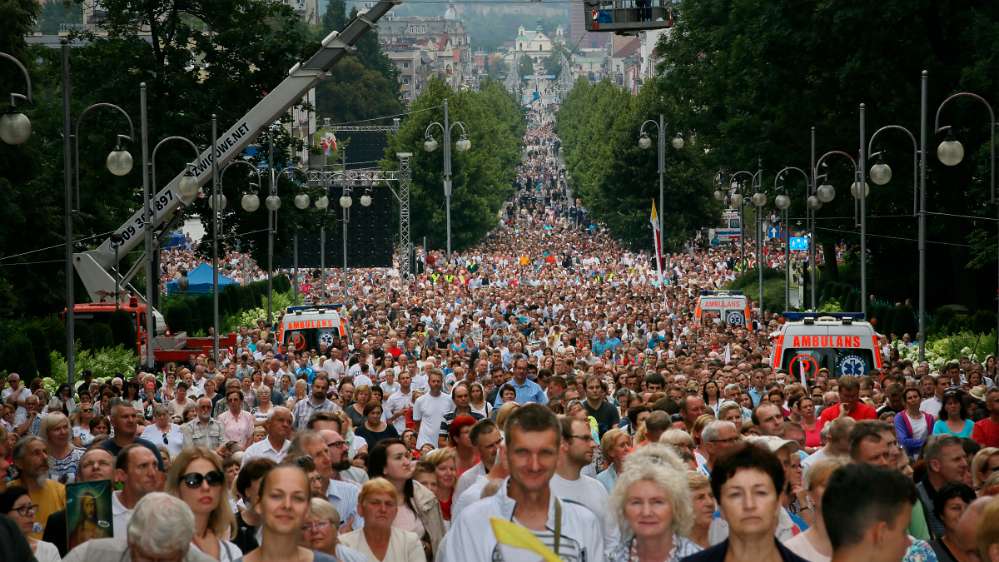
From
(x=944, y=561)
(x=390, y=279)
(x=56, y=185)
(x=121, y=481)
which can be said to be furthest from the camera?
(x=390, y=279)

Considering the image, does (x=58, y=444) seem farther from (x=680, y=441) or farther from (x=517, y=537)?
(x=517, y=537)

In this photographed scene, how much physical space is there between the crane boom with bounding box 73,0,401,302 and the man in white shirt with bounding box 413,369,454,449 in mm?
25652

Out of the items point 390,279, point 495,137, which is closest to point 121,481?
point 390,279

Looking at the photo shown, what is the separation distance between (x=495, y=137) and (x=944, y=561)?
442 feet

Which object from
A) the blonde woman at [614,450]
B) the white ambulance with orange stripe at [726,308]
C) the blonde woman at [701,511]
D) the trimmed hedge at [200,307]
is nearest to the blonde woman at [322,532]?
the blonde woman at [701,511]

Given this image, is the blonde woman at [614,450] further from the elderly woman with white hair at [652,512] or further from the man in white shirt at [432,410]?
the man in white shirt at [432,410]

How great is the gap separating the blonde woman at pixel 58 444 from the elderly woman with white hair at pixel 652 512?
23.0 feet

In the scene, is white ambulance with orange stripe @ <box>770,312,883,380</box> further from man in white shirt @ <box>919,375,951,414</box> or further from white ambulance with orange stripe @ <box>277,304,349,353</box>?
white ambulance with orange stripe @ <box>277,304,349,353</box>

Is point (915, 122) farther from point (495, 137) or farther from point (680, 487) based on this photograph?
point (495, 137)

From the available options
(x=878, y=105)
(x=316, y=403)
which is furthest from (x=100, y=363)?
(x=878, y=105)

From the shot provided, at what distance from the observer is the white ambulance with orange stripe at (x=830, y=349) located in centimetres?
2608

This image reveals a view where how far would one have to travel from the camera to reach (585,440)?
33.4ft

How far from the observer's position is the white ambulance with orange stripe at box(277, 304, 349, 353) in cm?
3619

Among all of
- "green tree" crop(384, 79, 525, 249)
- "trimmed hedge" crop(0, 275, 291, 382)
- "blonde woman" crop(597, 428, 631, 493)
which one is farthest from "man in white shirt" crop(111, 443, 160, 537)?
"green tree" crop(384, 79, 525, 249)
